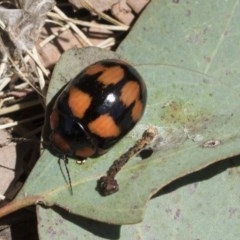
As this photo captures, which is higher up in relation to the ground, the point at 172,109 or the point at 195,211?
the point at 172,109

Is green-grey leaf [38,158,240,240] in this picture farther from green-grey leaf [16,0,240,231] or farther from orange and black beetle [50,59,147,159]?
orange and black beetle [50,59,147,159]

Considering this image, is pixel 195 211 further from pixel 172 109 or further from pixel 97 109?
pixel 97 109

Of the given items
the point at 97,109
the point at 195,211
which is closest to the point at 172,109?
the point at 97,109

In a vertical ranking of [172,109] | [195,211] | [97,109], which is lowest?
[195,211]

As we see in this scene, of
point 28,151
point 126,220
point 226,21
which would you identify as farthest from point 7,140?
point 226,21

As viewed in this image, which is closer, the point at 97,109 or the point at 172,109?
the point at 97,109

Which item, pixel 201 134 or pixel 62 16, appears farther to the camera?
pixel 62 16

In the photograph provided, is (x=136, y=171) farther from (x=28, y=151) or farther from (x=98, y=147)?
(x=28, y=151)
